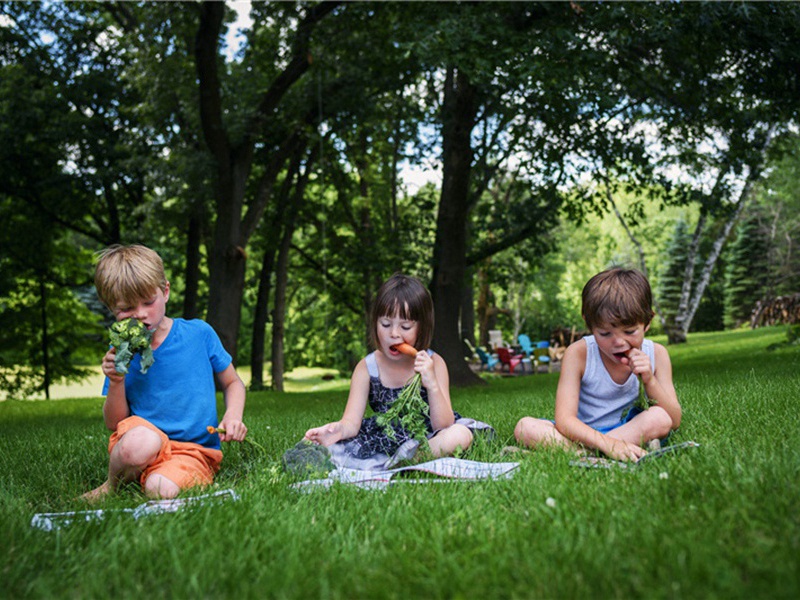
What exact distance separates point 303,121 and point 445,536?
13424 mm

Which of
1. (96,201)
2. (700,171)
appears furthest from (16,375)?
(700,171)

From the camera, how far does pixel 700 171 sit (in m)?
14.6

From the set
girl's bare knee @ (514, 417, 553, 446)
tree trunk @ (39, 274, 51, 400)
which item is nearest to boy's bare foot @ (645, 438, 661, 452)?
girl's bare knee @ (514, 417, 553, 446)

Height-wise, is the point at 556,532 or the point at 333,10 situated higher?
the point at 333,10

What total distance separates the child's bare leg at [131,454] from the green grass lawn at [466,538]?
0.41 ft

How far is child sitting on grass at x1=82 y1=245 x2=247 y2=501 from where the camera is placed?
3.57 meters

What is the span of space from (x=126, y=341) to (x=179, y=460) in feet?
2.17

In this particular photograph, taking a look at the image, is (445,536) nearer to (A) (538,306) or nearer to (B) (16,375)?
(B) (16,375)

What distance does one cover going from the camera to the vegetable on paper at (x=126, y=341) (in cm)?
353

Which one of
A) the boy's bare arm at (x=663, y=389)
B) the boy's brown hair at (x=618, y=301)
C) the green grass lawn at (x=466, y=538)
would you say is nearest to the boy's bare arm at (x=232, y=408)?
the green grass lawn at (x=466, y=538)

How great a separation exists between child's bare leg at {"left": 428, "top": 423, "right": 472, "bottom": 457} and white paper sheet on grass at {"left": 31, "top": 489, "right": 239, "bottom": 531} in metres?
1.40

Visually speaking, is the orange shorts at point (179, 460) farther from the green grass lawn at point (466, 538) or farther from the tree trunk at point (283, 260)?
the tree trunk at point (283, 260)

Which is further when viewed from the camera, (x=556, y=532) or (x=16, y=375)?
(x=16, y=375)

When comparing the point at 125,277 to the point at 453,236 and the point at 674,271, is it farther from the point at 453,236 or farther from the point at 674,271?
the point at 674,271
